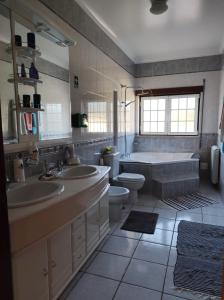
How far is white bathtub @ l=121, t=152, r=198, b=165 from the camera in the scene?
3.90m

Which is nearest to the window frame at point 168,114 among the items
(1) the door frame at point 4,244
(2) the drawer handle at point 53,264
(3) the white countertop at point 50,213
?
(3) the white countertop at point 50,213

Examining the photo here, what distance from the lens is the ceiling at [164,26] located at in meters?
2.54

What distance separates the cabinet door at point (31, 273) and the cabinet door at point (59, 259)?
0.06m

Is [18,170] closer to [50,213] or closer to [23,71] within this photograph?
[50,213]

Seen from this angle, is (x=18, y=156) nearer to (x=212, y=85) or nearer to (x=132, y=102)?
(x=132, y=102)

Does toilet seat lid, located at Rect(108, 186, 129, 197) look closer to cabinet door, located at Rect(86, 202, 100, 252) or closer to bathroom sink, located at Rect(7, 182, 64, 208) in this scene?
cabinet door, located at Rect(86, 202, 100, 252)

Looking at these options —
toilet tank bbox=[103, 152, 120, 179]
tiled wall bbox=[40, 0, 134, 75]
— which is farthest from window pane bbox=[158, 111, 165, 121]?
toilet tank bbox=[103, 152, 120, 179]

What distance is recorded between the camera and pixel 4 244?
3.27 feet

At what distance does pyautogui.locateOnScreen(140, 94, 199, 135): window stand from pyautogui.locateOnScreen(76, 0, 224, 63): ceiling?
92 centimetres

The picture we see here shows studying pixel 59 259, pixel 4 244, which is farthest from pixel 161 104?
pixel 4 244

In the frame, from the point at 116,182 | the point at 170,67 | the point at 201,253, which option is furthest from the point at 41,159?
the point at 170,67

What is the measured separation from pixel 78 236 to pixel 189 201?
7.62 feet

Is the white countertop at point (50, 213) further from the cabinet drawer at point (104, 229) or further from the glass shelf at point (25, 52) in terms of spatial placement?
the glass shelf at point (25, 52)

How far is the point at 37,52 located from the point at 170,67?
347cm
